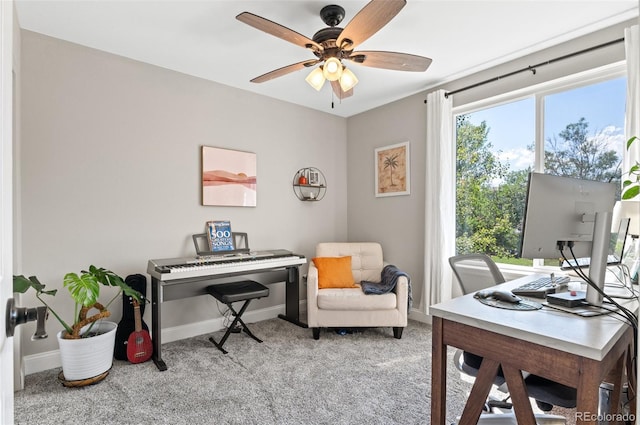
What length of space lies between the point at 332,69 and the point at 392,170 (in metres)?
1.98

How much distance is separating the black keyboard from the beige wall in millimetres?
2642

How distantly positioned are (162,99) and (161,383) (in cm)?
242

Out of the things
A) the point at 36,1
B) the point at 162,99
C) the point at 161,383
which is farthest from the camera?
the point at 162,99

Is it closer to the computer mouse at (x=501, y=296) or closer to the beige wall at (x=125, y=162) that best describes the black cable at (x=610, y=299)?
the computer mouse at (x=501, y=296)

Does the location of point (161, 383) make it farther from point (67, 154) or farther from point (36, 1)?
point (36, 1)

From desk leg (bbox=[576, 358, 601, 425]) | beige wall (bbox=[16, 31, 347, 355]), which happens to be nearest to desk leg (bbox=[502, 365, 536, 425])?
desk leg (bbox=[576, 358, 601, 425])

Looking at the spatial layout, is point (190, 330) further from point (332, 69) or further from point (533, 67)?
point (533, 67)

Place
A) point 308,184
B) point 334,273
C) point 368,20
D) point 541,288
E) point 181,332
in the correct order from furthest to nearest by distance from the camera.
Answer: point 308,184 < point 334,273 < point 181,332 < point 368,20 < point 541,288

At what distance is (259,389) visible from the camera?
2.25 m

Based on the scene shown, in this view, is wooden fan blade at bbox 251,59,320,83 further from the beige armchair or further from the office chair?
the beige armchair

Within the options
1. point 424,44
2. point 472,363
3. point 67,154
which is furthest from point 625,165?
point 67,154

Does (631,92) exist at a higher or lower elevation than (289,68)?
lower

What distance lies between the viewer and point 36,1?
2.12m

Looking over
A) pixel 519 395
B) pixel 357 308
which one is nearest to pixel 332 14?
pixel 519 395
